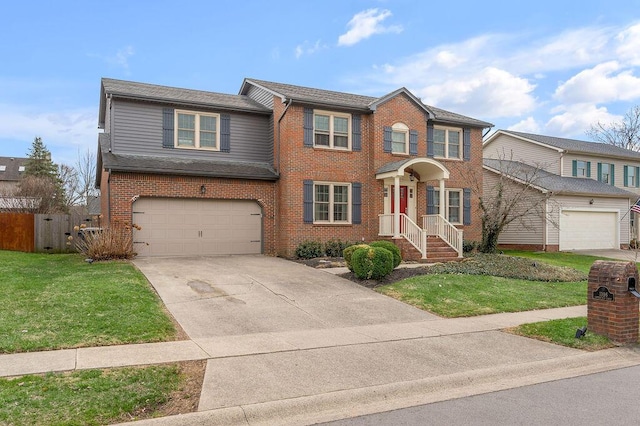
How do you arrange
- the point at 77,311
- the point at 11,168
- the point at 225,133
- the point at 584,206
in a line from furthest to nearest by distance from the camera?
the point at 11,168, the point at 584,206, the point at 225,133, the point at 77,311

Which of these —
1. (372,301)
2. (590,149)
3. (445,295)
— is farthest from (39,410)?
(590,149)

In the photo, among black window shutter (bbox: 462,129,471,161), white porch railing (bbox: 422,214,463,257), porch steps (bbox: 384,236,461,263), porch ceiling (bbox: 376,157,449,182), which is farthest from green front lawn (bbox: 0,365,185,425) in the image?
black window shutter (bbox: 462,129,471,161)

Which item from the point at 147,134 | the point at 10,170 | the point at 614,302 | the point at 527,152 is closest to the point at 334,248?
the point at 147,134

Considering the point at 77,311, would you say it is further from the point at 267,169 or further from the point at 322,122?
the point at 322,122

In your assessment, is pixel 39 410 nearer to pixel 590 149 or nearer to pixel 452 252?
pixel 452 252

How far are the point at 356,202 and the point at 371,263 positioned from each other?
257 inches

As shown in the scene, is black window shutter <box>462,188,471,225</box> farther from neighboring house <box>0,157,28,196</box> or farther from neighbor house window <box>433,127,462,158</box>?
neighboring house <box>0,157,28,196</box>

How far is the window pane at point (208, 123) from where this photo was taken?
1878cm

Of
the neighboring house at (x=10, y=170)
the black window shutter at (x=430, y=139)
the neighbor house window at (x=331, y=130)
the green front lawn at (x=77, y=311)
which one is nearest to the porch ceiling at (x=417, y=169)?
the black window shutter at (x=430, y=139)

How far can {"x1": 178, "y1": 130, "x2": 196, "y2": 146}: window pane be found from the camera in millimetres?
18436

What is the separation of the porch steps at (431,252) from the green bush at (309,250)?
2.83m

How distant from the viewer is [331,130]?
19094 mm

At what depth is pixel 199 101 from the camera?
18297mm

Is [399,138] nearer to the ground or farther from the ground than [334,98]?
nearer to the ground
